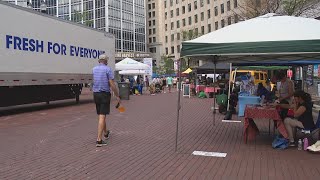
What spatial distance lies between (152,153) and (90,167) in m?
1.57

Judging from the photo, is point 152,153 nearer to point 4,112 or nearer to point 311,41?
point 311,41

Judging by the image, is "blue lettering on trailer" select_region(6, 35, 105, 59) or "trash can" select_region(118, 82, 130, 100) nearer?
"blue lettering on trailer" select_region(6, 35, 105, 59)

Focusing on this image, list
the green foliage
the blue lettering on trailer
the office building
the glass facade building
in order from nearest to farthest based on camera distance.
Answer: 1. the blue lettering on trailer
2. the green foliage
3. the office building
4. the glass facade building

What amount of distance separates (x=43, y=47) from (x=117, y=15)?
303 ft

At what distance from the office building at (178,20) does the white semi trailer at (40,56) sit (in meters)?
57.0

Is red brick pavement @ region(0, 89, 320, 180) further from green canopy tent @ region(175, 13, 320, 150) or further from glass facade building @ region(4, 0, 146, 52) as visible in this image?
glass facade building @ region(4, 0, 146, 52)

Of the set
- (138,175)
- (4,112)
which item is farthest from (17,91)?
(138,175)

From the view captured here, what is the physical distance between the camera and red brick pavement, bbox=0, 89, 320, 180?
6.51 meters

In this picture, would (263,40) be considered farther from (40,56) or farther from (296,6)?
(296,6)

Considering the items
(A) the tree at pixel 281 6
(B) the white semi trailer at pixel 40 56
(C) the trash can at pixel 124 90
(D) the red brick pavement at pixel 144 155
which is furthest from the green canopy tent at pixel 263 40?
(A) the tree at pixel 281 6

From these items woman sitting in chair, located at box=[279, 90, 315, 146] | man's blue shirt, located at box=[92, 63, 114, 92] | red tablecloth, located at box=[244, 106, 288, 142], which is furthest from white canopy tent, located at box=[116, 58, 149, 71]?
woman sitting in chair, located at box=[279, 90, 315, 146]

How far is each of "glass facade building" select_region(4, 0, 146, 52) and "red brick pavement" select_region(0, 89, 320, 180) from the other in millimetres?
92068

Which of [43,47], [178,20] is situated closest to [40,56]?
[43,47]

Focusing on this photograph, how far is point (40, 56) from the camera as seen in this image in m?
16.6
